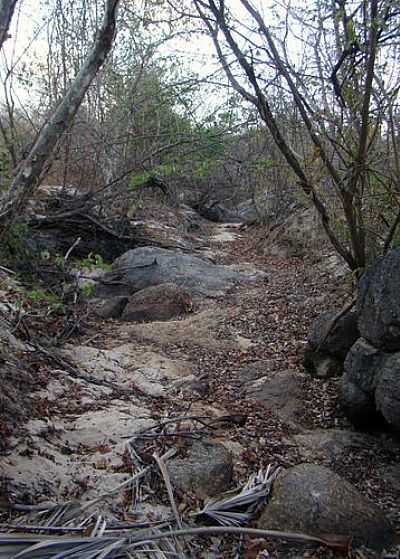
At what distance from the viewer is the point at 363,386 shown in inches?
162

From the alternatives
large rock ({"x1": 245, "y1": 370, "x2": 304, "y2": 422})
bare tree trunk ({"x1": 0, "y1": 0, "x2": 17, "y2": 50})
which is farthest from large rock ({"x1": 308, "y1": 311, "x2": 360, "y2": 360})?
bare tree trunk ({"x1": 0, "y1": 0, "x2": 17, "y2": 50})

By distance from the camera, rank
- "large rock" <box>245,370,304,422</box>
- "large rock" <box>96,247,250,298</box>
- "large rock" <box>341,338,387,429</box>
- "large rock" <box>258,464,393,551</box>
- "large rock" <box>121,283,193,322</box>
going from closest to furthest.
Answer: "large rock" <box>258,464,393,551</box> < "large rock" <box>341,338,387,429</box> < "large rock" <box>245,370,304,422</box> < "large rock" <box>121,283,193,322</box> < "large rock" <box>96,247,250,298</box>

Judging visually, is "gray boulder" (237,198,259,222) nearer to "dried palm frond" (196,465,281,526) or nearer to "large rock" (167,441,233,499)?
"large rock" (167,441,233,499)

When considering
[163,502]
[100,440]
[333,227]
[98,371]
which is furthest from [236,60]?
[163,502]

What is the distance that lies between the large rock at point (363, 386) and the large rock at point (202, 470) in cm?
123

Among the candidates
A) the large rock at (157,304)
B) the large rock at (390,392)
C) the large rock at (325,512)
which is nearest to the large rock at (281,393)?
the large rock at (390,392)

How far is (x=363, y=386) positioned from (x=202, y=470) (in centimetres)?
155

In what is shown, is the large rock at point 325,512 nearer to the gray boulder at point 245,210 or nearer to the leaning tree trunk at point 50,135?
the leaning tree trunk at point 50,135

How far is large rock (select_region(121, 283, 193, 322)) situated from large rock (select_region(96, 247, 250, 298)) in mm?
613

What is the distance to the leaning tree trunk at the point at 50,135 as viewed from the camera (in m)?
3.34

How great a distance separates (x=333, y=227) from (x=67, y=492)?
4.54 m

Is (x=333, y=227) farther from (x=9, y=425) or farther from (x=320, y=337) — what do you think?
(x=9, y=425)

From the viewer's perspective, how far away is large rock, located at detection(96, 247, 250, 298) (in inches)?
326

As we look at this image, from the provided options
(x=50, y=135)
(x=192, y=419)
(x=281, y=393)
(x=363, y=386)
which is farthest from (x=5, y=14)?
(x=281, y=393)
